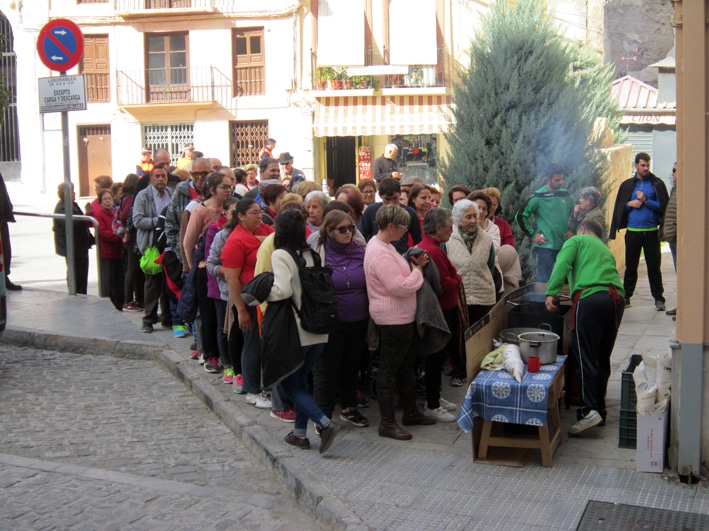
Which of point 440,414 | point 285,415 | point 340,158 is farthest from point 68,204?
point 340,158

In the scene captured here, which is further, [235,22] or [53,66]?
[235,22]

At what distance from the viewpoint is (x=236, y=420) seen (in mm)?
7012

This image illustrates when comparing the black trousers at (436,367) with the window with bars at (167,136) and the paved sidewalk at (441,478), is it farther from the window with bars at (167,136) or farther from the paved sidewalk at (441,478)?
the window with bars at (167,136)

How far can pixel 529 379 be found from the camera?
5953mm

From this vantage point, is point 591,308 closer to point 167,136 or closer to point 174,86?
point 174,86

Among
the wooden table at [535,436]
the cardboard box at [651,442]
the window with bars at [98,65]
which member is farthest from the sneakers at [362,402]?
the window with bars at [98,65]

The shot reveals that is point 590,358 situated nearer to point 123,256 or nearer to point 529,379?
point 529,379

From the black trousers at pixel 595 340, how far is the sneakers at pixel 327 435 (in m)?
1.79

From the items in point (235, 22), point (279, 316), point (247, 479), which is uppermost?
point (235, 22)

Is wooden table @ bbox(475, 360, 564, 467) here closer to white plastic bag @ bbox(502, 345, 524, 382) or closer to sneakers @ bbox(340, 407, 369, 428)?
white plastic bag @ bbox(502, 345, 524, 382)

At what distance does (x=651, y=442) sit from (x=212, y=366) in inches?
163

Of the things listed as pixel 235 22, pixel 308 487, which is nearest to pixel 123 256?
pixel 308 487

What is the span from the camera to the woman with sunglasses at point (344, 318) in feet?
21.8

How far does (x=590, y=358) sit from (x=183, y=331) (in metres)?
4.75
